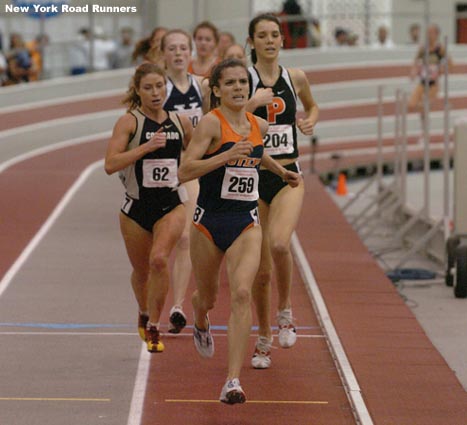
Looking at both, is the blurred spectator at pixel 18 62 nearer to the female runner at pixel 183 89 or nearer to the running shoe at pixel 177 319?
the female runner at pixel 183 89

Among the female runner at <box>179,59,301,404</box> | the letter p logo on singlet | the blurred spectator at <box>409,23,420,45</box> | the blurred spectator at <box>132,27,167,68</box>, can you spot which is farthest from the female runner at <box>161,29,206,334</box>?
the blurred spectator at <box>409,23,420,45</box>

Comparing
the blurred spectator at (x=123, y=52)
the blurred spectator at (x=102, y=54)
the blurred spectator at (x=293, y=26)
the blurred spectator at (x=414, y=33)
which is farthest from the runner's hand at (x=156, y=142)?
the blurred spectator at (x=414, y=33)

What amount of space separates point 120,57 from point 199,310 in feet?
65.3

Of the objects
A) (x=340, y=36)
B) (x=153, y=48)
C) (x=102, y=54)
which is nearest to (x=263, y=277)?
(x=153, y=48)

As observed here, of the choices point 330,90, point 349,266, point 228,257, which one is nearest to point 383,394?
point 228,257

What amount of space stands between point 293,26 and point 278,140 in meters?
21.4

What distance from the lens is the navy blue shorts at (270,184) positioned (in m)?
9.50

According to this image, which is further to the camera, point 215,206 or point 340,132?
point 340,132

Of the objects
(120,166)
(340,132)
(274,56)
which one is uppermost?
(274,56)

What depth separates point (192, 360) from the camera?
9633 mm

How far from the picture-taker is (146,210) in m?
9.39

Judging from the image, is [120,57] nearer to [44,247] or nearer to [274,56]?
[44,247]

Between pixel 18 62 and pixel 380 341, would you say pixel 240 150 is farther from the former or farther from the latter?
pixel 18 62

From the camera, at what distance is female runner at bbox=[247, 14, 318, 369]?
9.34m
